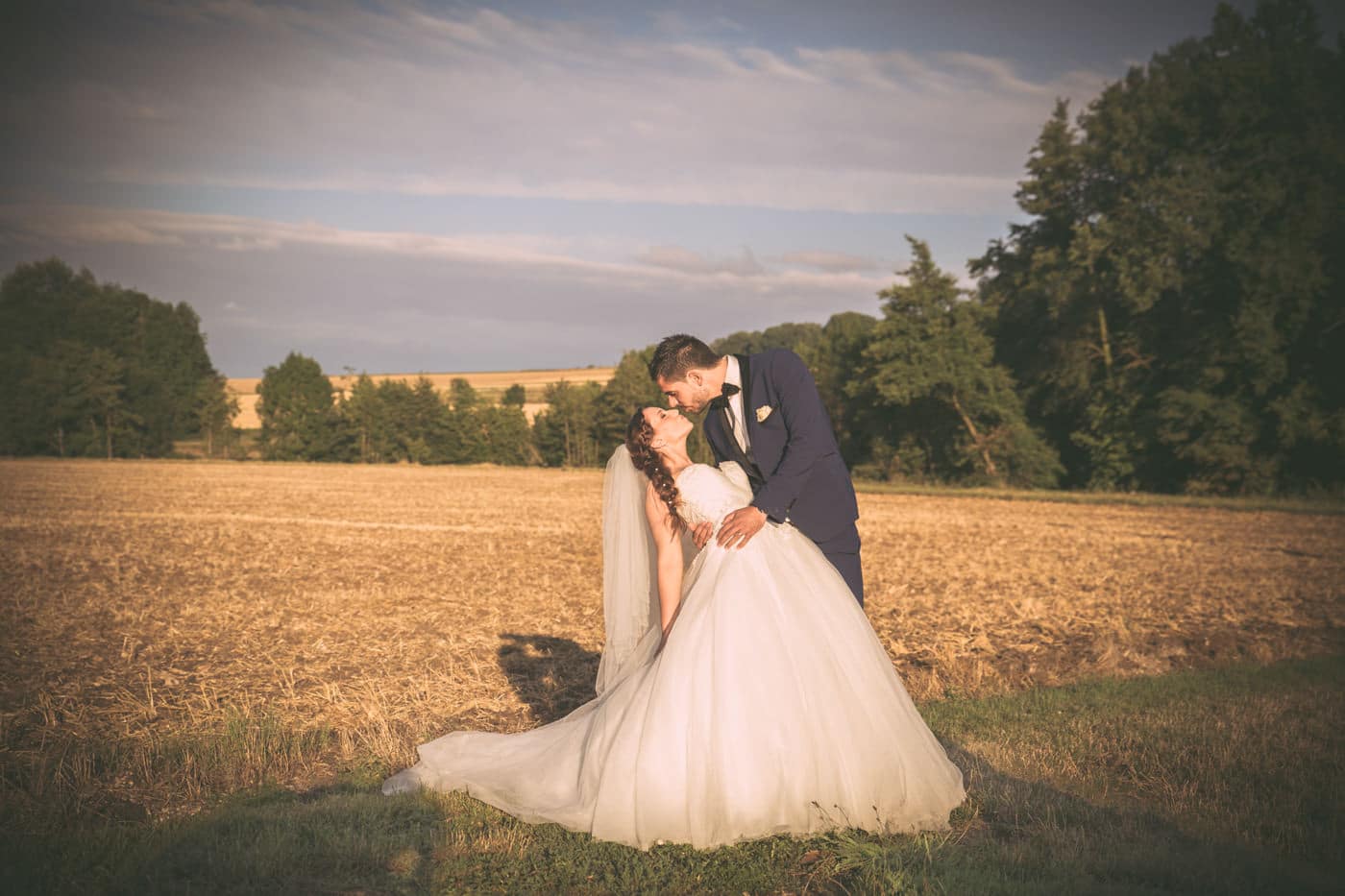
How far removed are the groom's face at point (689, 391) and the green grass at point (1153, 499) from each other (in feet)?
91.1

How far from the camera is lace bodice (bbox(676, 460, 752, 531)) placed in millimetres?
4602

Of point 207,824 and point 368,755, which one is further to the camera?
point 368,755

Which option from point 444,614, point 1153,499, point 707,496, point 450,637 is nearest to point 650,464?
point 707,496

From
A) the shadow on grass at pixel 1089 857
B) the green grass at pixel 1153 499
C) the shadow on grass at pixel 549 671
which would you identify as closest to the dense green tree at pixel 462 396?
the green grass at pixel 1153 499

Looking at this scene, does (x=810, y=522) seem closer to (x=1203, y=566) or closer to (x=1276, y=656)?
(x=1276, y=656)

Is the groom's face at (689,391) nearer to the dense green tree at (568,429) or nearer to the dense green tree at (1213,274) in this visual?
the dense green tree at (1213,274)

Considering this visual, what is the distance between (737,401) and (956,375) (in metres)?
38.0

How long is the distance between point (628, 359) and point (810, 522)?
5808 cm

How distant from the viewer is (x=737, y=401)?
16.2 feet

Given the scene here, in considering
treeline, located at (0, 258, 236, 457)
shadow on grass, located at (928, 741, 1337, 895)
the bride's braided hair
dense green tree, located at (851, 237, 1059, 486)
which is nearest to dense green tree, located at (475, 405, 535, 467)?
treeline, located at (0, 258, 236, 457)

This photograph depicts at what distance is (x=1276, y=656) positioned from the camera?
925 cm

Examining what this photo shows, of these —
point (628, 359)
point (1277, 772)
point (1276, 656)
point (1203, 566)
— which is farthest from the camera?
point (628, 359)

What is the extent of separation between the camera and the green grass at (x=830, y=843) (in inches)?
153

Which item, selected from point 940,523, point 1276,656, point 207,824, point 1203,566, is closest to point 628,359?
point 940,523
